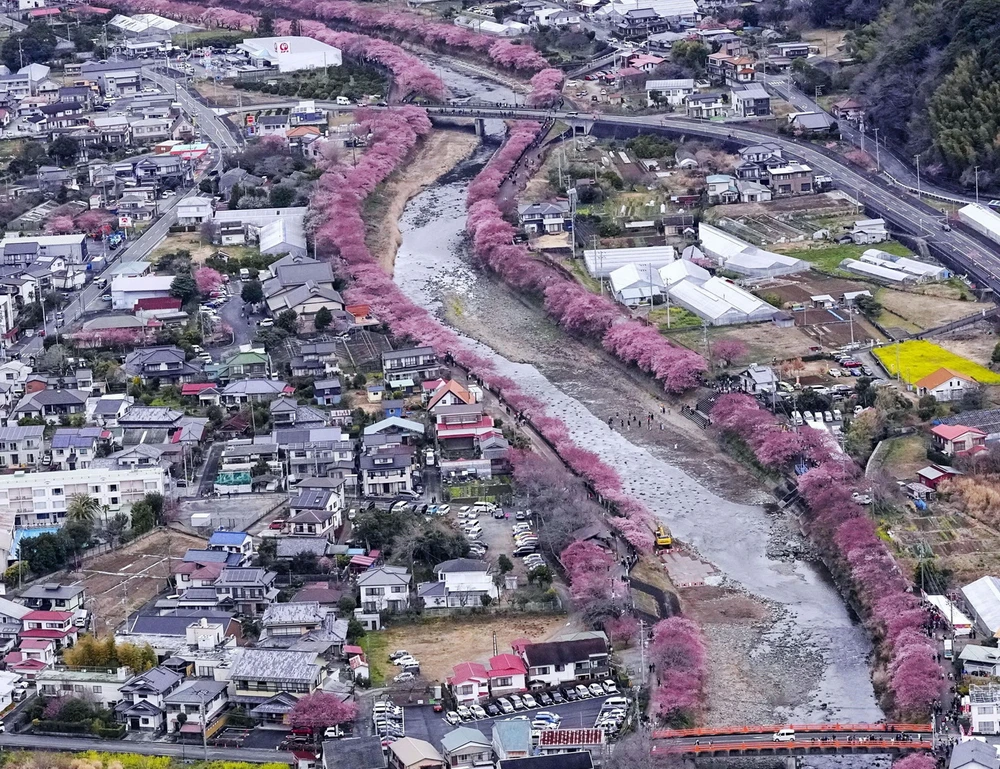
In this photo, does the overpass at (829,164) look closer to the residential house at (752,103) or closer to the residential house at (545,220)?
the residential house at (752,103)

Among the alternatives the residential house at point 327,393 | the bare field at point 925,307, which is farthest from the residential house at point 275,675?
the bare field at point 925,307

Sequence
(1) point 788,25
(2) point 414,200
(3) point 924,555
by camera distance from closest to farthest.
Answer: (3) point 924,555 → (2) point 414,200 → (1) point 788,25

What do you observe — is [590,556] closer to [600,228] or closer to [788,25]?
[600,228]

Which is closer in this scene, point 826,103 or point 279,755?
point 279,755

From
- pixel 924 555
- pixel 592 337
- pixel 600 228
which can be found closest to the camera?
pixel 924 555

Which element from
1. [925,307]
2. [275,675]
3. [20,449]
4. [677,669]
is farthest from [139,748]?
[925,307]

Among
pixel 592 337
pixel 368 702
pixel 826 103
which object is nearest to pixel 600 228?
pixel 592 337

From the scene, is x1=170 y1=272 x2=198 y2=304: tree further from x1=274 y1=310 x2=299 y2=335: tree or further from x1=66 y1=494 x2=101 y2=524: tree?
x1=66 y1=494 x2=101 y2=524: tree
